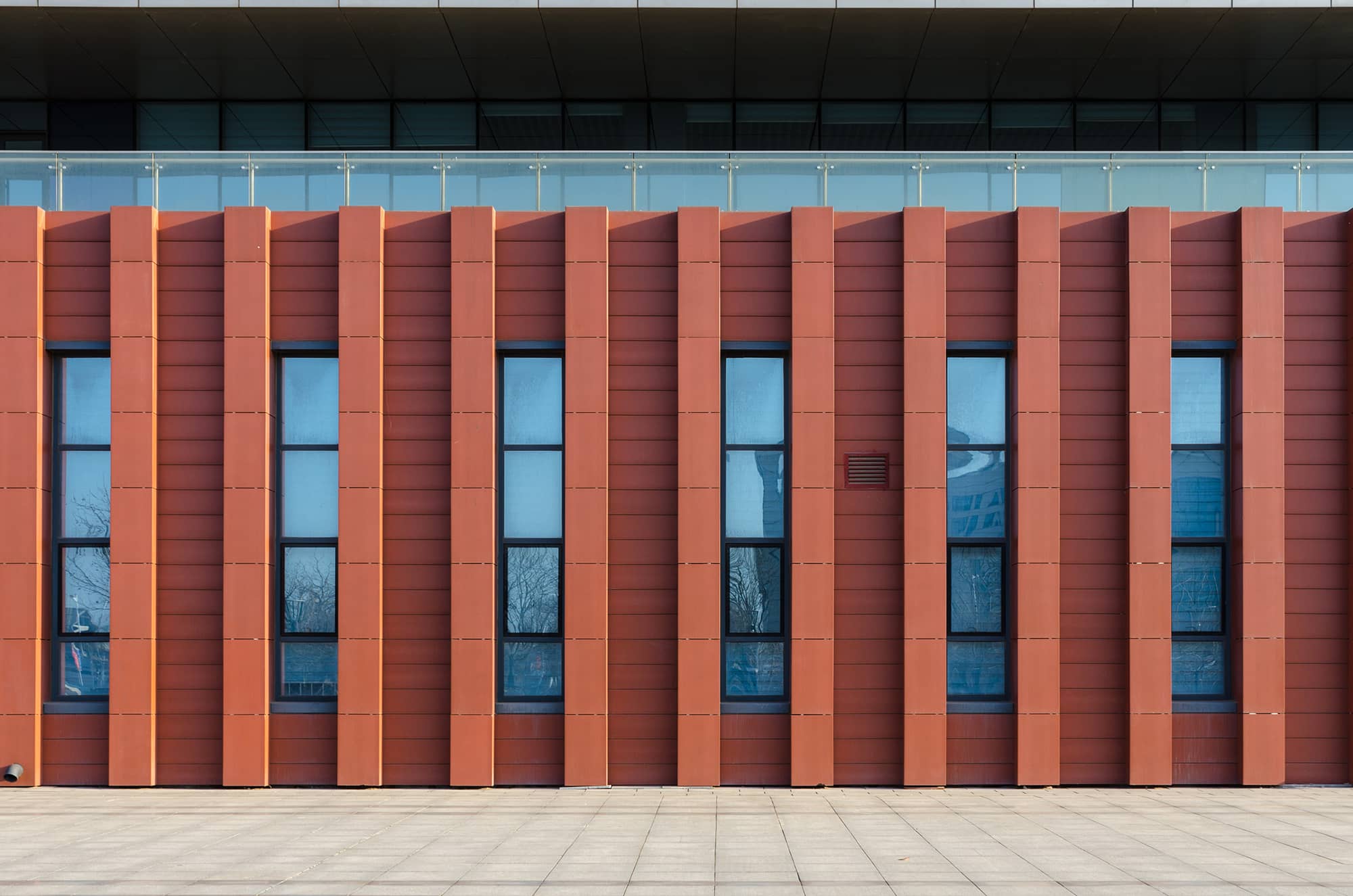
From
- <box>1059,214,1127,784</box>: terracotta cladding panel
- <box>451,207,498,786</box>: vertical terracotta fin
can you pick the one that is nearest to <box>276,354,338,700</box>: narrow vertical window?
<box>451,207,498,786</box>: vertical terracotta fin

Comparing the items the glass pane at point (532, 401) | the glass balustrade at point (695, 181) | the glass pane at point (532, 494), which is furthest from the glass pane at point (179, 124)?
the glass pane at point (532, 494)

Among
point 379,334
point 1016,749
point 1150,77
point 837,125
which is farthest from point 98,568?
point 1150,77

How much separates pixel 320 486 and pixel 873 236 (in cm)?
862

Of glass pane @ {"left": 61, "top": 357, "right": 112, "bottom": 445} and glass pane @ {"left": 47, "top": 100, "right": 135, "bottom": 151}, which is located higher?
glass pane @ {"left": 47, "top": 100, "right": 135, "bottom": 151}

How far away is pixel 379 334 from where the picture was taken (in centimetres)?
1434

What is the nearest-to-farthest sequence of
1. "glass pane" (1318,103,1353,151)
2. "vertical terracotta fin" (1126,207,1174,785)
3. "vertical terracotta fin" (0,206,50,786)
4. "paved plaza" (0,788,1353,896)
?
"paved plaza" (0,788,1353,896)
"vertical terracotta fin" (1126,207,1174,785)
"vertical terracotta fin" (0,206,50,786)
"glass pane" (1318,103,1353,151)

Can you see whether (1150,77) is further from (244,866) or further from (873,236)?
(244,866)

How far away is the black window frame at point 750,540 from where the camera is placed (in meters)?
14.4

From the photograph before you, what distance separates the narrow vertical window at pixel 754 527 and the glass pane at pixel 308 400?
18.6 ft

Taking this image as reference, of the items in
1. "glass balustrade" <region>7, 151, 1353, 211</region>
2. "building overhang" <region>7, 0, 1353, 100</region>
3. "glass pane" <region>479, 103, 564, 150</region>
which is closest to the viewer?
"glass balustrade" <region>7, 151, 1353, 211</region>

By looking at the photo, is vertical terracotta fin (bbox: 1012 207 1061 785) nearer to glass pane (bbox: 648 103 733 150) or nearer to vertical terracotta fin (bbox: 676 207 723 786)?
vertical terracotta fin (bbox: 676 207 723 786)

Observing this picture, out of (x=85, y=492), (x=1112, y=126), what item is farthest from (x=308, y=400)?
(x=1112, y=126)

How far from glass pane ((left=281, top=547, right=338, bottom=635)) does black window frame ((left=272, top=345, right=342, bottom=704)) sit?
3 centimetres

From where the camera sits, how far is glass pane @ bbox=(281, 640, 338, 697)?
1443 cm
